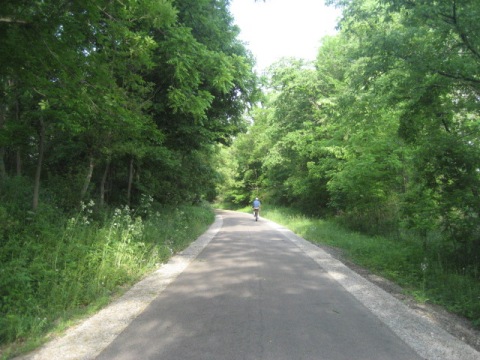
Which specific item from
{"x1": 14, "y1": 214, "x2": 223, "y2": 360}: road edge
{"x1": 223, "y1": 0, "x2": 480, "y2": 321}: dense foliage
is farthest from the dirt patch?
{"x1": 14, "y1": 214, "x2": 223, "y2": 360}: road edge

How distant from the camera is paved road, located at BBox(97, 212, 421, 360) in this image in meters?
3.73

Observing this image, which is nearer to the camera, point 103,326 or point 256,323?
point 103,326

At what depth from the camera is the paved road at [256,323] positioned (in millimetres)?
3734

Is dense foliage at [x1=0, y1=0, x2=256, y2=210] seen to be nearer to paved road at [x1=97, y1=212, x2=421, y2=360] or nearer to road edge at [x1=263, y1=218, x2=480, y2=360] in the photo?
paved road at [x1=97, y1=212, x2=421, y2=360]

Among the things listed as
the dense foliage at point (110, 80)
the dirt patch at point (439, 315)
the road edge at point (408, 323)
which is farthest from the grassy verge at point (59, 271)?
the dirt patch at point (439, 315)

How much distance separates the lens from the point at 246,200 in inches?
2180

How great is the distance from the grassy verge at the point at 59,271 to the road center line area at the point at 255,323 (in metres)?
0.35

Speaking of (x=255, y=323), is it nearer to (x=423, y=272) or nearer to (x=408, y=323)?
(x=408, y=323)

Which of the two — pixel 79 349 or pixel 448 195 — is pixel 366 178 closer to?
pixel 448 195

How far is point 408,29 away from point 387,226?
1012cm

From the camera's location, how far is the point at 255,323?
179 inches

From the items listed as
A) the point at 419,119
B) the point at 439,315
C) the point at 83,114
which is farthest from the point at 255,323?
the point at 419,119

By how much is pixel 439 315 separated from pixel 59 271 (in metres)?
6.19

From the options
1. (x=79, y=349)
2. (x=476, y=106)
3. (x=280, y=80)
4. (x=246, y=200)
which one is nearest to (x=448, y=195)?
(x=476, y=106)
